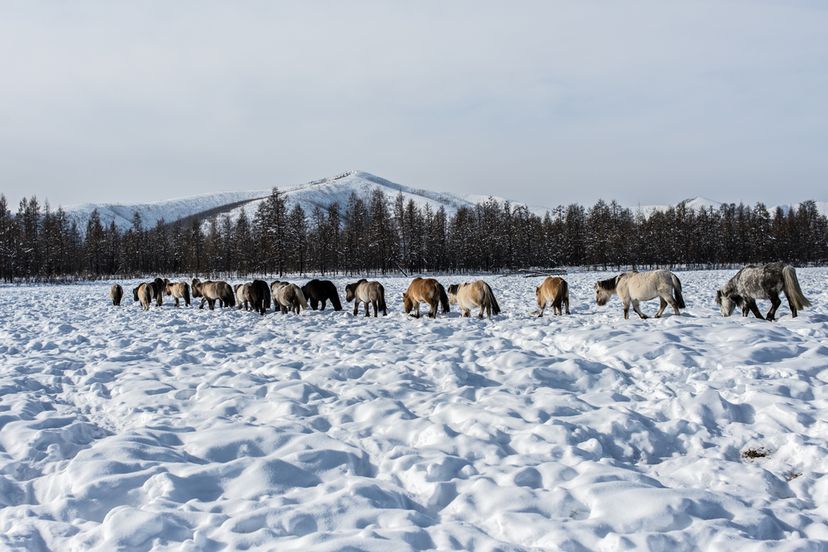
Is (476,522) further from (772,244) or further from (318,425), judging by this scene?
(772,244)

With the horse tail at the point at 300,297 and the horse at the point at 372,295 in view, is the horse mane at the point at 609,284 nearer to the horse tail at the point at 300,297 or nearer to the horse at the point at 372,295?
the horse at the point at 372,295

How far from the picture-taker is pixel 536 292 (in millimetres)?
17219

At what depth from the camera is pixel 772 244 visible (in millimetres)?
85938

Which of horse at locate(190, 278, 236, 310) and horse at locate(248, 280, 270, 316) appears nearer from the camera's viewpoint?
horse at locate(248, 280, 270, 316)

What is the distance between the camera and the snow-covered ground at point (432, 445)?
3789 mm

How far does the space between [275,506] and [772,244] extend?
102m

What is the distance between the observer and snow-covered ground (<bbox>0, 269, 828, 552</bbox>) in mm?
3789

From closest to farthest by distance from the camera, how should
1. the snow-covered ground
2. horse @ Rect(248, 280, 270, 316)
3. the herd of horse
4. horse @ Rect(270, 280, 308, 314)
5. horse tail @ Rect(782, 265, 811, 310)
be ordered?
the snow-covered ground
horse tail @ Rect(782, 265, 811, 310)
the herd of horse
horse @ Rect(270, 280, 308, 314)
horse @ Rect(248, 280, 270, 316)

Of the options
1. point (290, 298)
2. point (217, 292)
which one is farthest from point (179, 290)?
point (290, 298)

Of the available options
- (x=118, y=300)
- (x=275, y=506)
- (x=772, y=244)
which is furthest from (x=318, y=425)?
(x=772, y=244)

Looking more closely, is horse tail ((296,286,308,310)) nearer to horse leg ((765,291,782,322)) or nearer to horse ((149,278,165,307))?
horse ((149,278,165,307))

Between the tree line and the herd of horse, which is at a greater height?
the tree line

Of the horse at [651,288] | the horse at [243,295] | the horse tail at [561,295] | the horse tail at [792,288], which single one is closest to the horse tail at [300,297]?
the horse at [243,295]

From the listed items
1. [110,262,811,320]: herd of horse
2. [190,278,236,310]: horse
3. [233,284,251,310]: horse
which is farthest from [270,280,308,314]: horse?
[190,278,236,310]: horse
